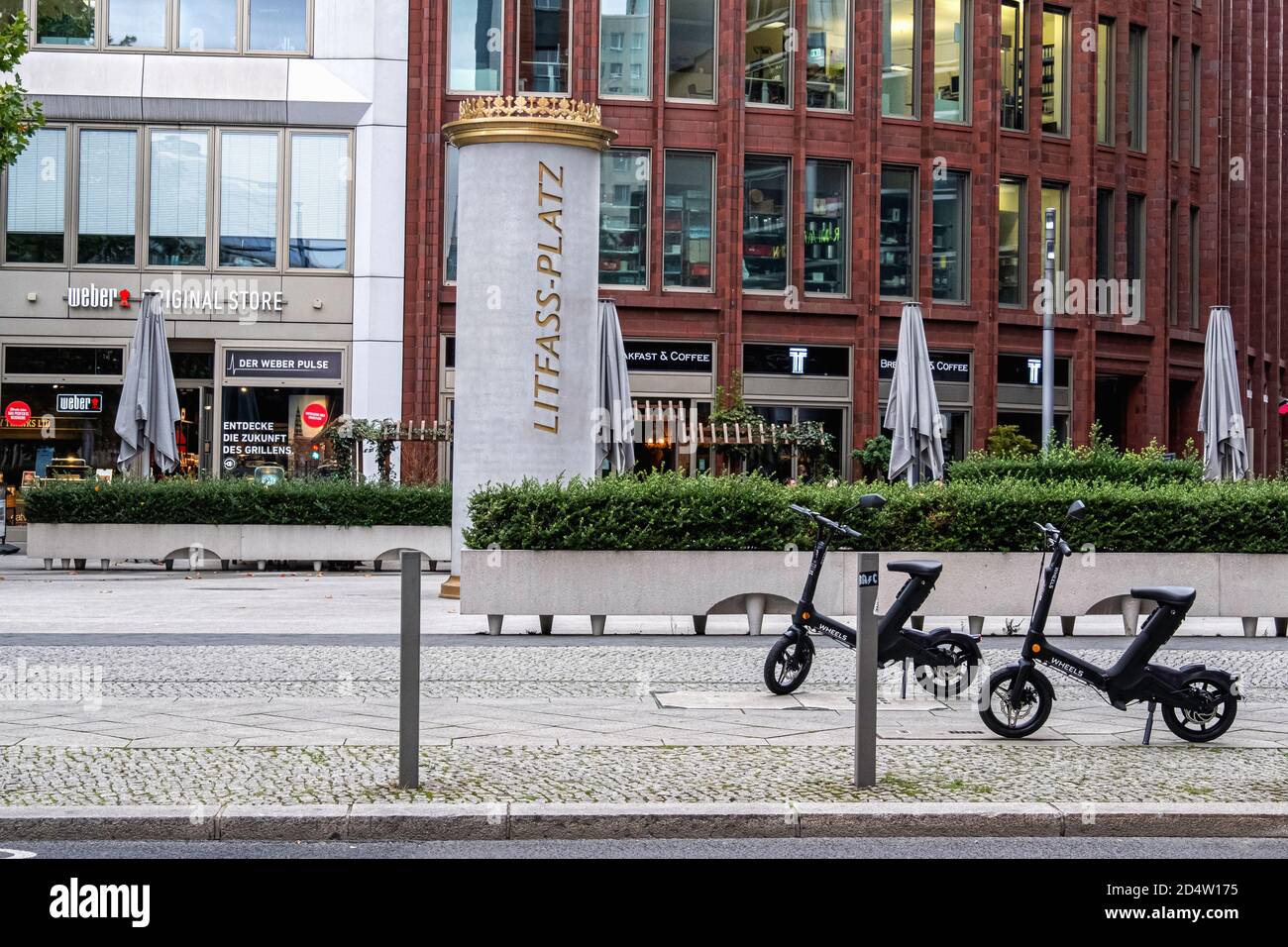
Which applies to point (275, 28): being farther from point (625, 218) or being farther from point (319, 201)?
point (625, 218)

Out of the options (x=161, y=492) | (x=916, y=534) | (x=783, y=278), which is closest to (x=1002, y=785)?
(x=916, y=534)

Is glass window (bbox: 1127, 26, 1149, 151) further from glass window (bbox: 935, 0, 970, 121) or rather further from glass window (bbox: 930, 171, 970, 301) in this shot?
glass window (bbox: 930, 171, 970, 301)

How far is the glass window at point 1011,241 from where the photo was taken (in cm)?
3616

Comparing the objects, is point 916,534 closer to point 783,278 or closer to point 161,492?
point 161,492

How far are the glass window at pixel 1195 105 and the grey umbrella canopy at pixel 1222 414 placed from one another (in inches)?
704

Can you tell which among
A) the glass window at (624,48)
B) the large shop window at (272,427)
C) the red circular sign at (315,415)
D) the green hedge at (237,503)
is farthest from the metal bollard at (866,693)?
the glass window at (624,48)

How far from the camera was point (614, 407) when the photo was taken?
21.4 meters

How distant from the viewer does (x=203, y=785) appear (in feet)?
24.0

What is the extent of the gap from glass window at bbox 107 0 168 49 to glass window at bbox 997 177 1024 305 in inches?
756

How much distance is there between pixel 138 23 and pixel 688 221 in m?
12.6

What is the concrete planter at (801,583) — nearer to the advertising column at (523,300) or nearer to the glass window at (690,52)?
the advertising column at (523,300)

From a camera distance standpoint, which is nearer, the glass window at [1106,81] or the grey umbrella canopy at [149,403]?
the grey umbrella canopy at [149,403]

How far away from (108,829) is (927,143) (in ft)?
103

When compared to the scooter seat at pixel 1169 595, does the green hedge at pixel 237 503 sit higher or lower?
higher
